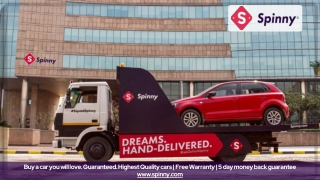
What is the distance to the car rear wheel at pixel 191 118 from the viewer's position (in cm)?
748

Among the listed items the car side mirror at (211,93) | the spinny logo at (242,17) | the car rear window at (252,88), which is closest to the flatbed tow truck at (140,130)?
the car side mirror at (211,93)

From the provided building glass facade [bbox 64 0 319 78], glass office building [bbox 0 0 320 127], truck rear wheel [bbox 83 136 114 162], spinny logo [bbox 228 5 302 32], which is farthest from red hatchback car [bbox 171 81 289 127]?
truck rear wheel [bbox 83 136 114 162]

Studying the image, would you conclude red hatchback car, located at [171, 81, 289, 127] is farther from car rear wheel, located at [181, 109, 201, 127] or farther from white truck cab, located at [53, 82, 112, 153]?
white truck cab, located at [53, 82, 112, 153]

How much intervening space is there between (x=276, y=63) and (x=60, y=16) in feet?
17.0

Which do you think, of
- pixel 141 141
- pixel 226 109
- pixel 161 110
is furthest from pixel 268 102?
pixel 141 141

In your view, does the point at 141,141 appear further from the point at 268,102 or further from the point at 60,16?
the point at 60,16

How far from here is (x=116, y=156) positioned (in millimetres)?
7730

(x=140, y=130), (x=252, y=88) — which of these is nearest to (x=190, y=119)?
(x=140, y=130)

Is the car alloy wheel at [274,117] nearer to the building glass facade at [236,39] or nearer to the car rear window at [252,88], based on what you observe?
the car rear window at [252,88]

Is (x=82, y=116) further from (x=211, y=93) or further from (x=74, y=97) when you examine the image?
(x=211, y=93)

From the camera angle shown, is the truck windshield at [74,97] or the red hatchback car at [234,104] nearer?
the red hatchback car at [234,104]

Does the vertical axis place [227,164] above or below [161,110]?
below

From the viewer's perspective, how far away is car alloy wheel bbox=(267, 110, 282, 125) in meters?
7.55

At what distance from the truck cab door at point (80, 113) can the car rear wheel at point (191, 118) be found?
2.22 meters
